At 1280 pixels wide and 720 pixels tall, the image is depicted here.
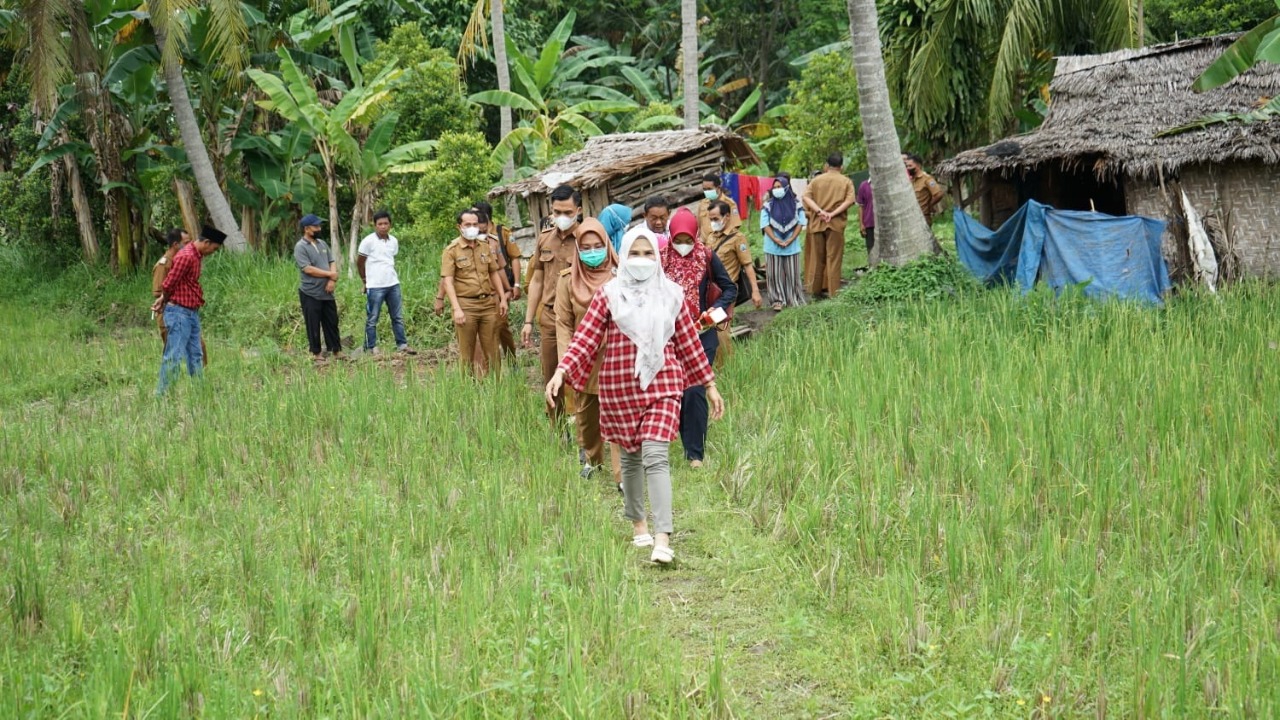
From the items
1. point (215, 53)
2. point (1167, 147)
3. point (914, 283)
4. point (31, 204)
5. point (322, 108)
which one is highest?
point (215, 53)

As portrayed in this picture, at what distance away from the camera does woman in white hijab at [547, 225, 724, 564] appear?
5648 mm

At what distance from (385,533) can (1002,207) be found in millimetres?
11479

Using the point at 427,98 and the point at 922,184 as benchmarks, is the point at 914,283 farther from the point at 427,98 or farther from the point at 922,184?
the point at 427,98

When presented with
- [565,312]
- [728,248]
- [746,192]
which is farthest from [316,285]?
[746,192]

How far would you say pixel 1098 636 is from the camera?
4234 millimetres

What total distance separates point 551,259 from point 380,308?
4873 millimetres

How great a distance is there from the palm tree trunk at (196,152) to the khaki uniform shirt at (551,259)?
1017cm

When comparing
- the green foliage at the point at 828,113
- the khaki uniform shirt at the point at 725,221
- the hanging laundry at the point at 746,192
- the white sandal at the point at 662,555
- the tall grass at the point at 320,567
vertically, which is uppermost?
the green foliage at the point at 828,113

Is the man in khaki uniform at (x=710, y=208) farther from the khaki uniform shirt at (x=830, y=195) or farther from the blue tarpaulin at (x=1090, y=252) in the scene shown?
the blue tarpaulin at (x=1090, y=252)

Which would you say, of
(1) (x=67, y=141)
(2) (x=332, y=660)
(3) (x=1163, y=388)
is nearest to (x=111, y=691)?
(2) (x=332, y=660)

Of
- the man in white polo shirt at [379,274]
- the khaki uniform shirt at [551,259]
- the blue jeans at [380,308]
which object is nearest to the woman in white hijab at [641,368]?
the khaki uniform shirt at [551,259]

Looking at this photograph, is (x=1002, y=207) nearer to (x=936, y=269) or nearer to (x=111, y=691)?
(x=936, y=269)

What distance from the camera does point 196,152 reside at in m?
17.0

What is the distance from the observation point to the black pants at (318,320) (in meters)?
12.4
